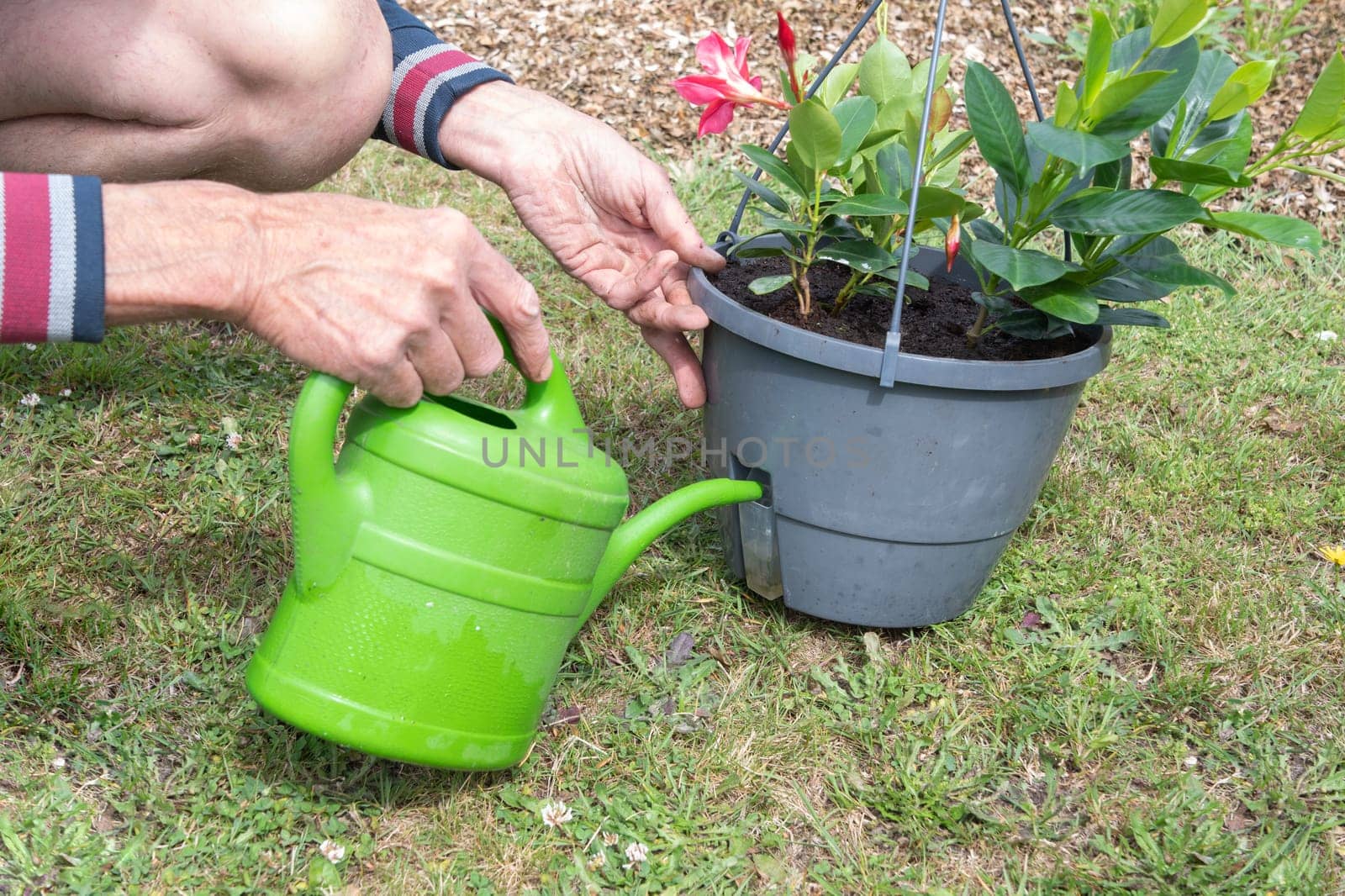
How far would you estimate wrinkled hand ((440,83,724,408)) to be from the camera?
1.73m

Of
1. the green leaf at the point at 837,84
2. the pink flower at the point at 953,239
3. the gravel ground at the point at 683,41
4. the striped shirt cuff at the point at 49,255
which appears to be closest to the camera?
the striped shirt cuff at the point at 49,255

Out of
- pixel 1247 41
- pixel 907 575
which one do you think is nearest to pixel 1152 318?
pixel 907 575

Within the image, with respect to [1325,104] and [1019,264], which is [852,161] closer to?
[1019,264]

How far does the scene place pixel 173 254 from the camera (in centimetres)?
114

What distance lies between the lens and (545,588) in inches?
49.8

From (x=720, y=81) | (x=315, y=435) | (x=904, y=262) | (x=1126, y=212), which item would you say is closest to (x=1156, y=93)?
(x=1126, y=212)

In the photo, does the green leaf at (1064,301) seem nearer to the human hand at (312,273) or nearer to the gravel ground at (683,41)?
the human hand at (312,273)

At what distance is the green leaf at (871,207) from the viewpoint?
1455mm

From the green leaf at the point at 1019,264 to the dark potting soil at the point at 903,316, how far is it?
149mm

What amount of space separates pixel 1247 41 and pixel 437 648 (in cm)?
347

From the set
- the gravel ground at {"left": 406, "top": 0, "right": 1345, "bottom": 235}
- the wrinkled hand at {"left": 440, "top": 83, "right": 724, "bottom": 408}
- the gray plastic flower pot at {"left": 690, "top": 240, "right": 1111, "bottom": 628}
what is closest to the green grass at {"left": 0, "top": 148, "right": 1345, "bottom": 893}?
the gray plastic flower pot at {"left": 690, "top": 240, "right": 1111, "bottom": 628}

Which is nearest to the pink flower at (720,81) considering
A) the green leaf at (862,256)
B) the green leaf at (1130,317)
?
the green leaf at (862,256)

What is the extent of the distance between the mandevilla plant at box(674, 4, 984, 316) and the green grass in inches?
23.2

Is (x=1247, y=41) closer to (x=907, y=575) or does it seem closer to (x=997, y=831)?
(x=907, y=575)
